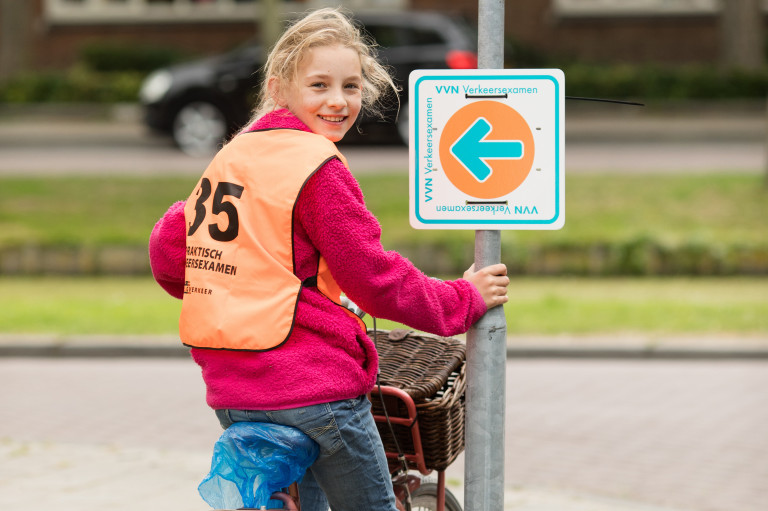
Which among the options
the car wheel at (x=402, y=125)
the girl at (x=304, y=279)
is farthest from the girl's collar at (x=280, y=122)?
the car wheel at (x=402, y=125)

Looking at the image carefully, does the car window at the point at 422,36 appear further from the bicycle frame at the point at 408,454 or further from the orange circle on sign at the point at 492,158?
the orange circle on sign at the point at 492,158

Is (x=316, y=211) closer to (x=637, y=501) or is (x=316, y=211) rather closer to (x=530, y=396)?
(x=637, y=501)

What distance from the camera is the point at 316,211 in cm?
246

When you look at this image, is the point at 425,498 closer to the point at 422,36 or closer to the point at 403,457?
the point at 403,457

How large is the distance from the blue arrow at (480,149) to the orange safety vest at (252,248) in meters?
0.38

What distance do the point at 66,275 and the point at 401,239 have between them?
11.4 ft

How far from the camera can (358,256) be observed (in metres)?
2.47

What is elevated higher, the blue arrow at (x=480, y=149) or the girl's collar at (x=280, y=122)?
the girl's collar at (x=280, y=122)

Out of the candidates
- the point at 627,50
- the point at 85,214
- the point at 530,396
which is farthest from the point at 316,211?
the point at 627,50

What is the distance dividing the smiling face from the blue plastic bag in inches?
27.2

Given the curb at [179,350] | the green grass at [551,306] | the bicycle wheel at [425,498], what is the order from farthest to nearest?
the green grass at [551,306] → the curb at [179,350] → the bicycle wheel at [425,498]

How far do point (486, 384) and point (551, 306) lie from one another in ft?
22.6

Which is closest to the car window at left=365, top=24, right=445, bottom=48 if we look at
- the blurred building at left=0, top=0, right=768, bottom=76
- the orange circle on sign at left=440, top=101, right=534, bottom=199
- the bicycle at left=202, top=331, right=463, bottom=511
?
the blurred building at left=0, top=0, right=768, bottom=76

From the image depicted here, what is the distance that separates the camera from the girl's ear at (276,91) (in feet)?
8.71
